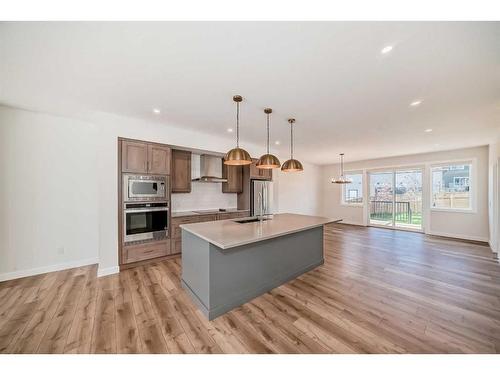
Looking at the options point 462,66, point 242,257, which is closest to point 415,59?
point 462,66

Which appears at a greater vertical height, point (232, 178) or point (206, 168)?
point (206, 168)

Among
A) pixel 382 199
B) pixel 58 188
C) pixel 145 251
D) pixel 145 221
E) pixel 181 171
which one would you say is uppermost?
pixel 181 171

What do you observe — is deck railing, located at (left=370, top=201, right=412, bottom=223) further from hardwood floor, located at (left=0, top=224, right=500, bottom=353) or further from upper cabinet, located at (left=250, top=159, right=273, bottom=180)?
upper cabinet, located at (left=250, top=159, right=273, bottom=180)

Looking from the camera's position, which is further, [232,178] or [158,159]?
[232,178]

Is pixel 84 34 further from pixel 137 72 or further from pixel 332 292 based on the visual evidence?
pixel 332 292

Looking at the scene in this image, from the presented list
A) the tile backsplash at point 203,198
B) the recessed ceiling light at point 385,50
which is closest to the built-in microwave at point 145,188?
the tile backsplash at point 203,198

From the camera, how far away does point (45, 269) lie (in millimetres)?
3195

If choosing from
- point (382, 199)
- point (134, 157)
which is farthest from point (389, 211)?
point (134, 157)

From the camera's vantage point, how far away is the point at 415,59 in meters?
1.81

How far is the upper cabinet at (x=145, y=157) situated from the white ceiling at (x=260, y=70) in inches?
21.6

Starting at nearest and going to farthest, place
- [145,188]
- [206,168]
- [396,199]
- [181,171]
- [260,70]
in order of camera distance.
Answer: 1. [260,70]
2. [145,188]
3. [181,171]
4. [206,168]
5. [396,199]

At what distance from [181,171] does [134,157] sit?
1038 millimetres

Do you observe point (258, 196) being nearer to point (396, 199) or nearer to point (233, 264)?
point (233, 264)
